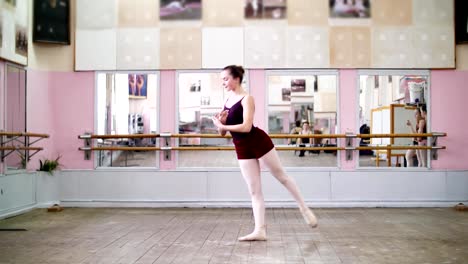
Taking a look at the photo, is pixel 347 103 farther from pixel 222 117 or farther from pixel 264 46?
pixel 222 117

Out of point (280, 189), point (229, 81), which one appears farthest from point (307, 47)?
point (229, 81)

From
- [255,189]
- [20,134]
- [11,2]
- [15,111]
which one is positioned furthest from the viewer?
[15,111]

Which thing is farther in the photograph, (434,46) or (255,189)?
(434,46)

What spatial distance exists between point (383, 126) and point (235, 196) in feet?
8.06

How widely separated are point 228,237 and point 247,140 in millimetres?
1106

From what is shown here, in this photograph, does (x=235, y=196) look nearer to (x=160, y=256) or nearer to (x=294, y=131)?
(x=294, y=131)

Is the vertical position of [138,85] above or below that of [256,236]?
above

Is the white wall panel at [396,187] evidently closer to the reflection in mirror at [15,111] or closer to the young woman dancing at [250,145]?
the young woman dancing at [250,145]

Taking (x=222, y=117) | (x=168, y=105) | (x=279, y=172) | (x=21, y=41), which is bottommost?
(x=279, y=172)

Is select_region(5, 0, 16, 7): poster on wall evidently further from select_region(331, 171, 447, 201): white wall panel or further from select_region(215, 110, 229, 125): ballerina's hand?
select_region(331, 171, 447, 201): white wall panel

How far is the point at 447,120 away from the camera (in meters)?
9.55

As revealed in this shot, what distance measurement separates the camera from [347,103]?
9.62 metres

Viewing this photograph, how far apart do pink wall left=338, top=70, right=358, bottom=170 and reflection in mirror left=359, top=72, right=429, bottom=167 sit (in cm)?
10

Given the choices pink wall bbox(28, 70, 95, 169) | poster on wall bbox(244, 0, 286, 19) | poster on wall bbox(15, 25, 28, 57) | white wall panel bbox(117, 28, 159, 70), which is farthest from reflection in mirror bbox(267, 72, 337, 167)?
poster on wall bbox(15, 25, 28, 57)
